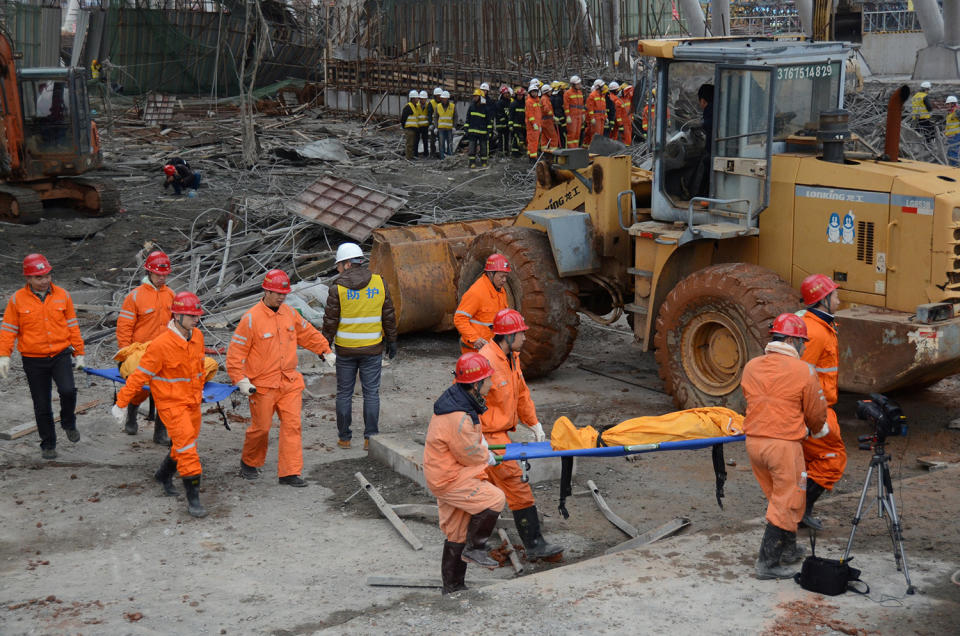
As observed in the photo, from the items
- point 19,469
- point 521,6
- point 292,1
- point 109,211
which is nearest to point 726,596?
point 19,469

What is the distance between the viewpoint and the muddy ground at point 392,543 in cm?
592

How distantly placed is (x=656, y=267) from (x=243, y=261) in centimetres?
696

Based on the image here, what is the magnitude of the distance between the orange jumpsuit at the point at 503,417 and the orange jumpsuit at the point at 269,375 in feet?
6.94

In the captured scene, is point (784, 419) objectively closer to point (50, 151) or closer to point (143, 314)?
point (143, 314)

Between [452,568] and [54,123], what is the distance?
16.5 metres

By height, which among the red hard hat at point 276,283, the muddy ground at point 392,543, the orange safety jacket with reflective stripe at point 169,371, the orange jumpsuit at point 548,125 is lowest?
the muddy ground at point 392,543

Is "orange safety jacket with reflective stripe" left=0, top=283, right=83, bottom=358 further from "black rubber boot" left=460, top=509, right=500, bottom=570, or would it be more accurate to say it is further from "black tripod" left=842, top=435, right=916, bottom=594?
"black tripod" left=842, top=435, right=916, bottom=594

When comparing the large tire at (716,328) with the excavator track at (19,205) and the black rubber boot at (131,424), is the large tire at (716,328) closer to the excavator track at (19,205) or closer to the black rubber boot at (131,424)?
the black rubber boot at (131,424)

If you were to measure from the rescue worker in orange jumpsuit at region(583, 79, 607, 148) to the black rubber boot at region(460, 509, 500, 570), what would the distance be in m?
17.7

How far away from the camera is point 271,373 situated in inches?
330

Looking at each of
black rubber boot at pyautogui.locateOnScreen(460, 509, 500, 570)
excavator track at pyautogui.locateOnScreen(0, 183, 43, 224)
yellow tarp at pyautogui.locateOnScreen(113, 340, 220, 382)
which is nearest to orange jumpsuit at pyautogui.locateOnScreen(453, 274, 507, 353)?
yellow tarp at pyautogui.locateOnScreen(113, 340, 220, 382)

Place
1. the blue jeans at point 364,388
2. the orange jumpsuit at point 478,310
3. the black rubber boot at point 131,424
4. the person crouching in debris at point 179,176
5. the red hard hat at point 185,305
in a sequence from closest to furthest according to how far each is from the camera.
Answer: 1. the red hard hat at point 185,305
2. the orange jumpsuit at point 478,310
3. the blue jeans at point 364,388
4. the black rubber boot at point 131,424
5. the person crouching in debris at point 179,176

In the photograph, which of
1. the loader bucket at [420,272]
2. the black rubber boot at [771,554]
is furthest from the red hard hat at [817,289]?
→ the loader bucket at [420,272]

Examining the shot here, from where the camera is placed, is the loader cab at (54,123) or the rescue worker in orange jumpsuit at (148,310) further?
the loader cab at (54,123)
